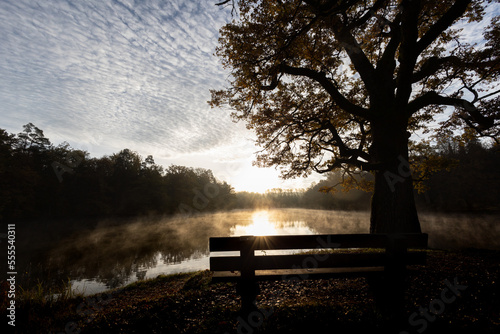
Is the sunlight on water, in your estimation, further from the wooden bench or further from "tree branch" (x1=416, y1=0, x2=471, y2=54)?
the wooden bench

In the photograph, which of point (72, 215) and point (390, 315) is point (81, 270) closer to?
point (390, 315)

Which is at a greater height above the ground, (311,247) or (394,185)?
(394,185)

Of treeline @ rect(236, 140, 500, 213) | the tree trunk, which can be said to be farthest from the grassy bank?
treeline @ rect(236, 140, 500, 213)

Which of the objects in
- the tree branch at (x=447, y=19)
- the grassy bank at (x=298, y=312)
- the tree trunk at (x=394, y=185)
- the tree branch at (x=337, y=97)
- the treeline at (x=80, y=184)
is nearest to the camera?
the grassy bank at (x=298, y=312)

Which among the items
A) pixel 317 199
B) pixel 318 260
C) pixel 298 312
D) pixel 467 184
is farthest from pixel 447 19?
pixel 317 199

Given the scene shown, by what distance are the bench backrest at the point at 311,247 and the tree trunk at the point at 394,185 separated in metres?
5.41

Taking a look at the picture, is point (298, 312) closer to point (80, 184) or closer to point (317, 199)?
point (80, 184)

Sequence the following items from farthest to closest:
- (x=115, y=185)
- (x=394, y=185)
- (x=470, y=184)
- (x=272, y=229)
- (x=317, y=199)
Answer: (x=317, y=199) → (x=115, y=185) → (x=470, y=184) → (x=272, y=229) → (x=394, y=185)

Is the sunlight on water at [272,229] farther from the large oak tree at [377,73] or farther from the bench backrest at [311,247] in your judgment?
the bench backrest at [311,247]

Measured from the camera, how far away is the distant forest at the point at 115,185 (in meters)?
39.2

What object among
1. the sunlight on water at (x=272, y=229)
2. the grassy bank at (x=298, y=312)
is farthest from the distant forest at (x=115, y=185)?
the grassy bank at (x=298, y=312)

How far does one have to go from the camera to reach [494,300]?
3.81 metres

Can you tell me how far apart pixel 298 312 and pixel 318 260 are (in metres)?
0.96

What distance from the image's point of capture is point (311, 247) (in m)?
3.61
